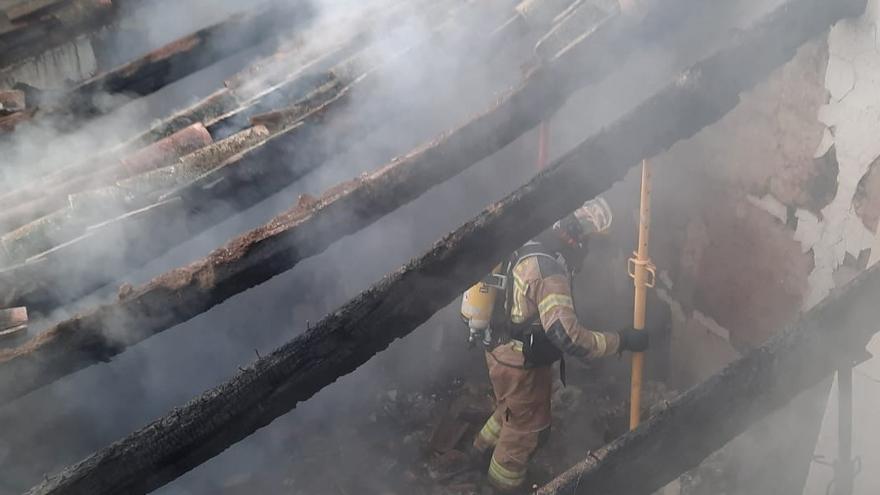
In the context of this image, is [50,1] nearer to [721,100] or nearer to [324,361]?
[324,361]

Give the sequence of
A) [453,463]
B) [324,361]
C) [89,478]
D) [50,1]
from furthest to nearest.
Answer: [453,463], [50,1], [324,361], [89,478]

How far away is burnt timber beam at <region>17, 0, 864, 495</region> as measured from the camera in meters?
2.13

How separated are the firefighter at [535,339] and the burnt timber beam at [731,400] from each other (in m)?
1.58

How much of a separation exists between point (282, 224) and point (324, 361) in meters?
Answer: 0.62

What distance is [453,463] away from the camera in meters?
5.58

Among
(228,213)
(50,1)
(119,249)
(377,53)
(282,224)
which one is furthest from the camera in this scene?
(50,1)

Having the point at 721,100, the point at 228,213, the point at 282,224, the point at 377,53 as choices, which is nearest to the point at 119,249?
the point at 228,213

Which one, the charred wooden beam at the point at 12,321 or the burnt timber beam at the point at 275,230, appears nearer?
the burnt timber beam at the point at 275,230

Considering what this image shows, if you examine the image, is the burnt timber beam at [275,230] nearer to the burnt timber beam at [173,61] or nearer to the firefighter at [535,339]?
the burnt timber beam at [173,61]

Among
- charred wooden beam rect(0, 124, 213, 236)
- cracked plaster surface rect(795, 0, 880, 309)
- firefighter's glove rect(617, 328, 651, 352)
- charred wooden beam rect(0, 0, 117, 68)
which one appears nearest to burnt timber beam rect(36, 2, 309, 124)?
charred wooden beam rect(0, 0, 117, 68)

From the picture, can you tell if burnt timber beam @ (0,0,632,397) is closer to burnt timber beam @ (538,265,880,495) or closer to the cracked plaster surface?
the cracked plaster surface

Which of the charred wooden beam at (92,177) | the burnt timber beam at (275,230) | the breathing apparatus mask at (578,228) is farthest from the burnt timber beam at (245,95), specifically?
the breathing apparatus mask at (578,228)

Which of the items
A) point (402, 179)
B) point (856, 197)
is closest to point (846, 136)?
point (856, 197)

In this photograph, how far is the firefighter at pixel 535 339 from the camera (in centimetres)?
456
